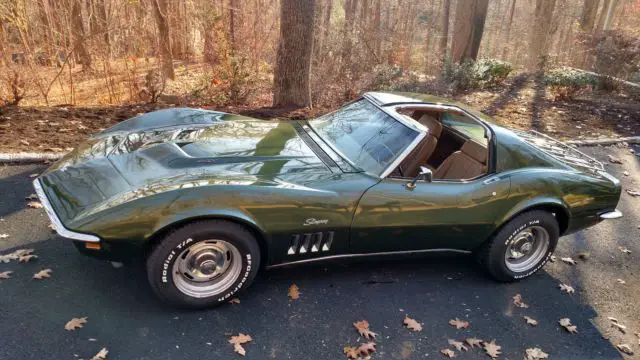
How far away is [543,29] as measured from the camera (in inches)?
636

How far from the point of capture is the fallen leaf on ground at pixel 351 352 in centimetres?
316

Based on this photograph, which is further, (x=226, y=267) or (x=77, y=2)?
(x=77, y=2)

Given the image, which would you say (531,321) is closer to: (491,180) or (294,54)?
(491,180)

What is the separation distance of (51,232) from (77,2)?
23.7 feet

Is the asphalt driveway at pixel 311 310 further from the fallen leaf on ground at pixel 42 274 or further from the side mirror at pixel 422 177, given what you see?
the side mirror at pixel 422 177

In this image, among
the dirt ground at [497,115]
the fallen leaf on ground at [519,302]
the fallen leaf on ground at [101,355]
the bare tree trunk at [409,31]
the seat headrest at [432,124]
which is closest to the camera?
the fallen leaf on ground at [101,355]

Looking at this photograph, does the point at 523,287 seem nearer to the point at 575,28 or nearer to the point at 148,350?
the point at 148,350

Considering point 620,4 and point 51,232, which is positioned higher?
point 620,4

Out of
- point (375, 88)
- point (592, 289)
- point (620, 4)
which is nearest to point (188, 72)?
point (375, 88)

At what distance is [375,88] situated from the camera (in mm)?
10234

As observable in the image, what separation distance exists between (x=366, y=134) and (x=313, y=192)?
3.39ft

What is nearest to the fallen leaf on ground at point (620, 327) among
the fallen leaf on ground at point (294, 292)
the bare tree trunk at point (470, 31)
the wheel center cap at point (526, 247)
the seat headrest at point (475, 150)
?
the wheel center cap at point (526, 247)

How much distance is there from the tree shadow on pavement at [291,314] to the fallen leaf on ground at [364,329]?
5cm

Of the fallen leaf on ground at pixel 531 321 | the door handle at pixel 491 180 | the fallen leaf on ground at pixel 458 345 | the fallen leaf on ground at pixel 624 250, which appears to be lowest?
the fallen leaf on ground at pixel 624 250
